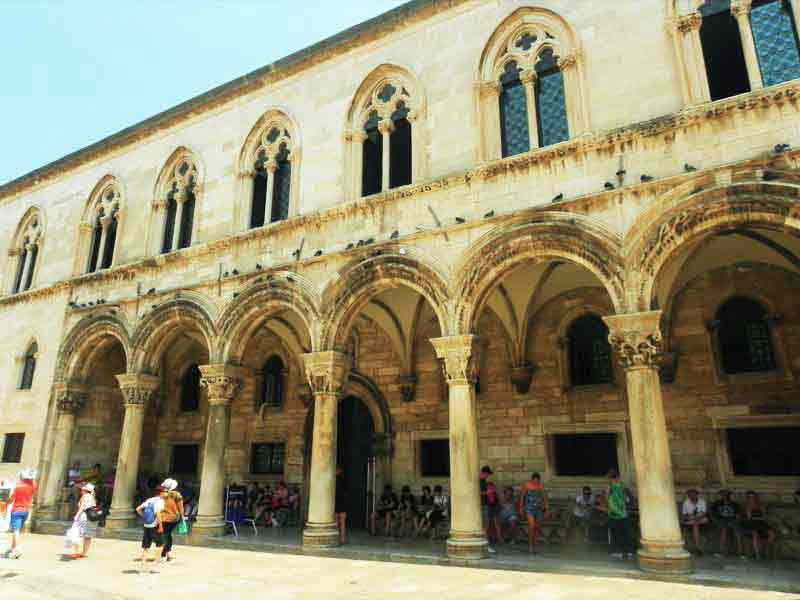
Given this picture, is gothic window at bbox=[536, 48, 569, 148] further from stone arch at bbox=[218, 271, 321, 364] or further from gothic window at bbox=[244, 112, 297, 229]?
gothic window at bbox=[244, 112, 297, 229]

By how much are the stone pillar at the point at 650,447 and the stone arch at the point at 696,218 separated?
42cm

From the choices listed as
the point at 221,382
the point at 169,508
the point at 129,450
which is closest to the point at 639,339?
the point at 169,508

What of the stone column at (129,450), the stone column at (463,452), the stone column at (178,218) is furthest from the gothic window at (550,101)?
the stone column at (129,450)

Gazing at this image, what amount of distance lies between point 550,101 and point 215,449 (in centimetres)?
964

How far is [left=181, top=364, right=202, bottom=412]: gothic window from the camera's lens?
669 inches

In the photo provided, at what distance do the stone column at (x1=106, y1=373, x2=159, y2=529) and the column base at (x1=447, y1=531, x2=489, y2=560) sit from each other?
8080 millimetres

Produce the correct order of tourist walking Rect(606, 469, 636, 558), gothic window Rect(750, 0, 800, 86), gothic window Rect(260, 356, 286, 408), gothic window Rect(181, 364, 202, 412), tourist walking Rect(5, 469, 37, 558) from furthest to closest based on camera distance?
1. gothic window Rect(181, 364, 202, 412)
2. gothic window Rect(260, 356, 286, 408)
3. tourist walking Rect(5, 469, 37, 558)
4. tourist walking Rect(606, 469, 636, 558)
5. gothic window Rect(750, 0, 800, 86)

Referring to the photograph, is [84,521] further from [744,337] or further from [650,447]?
[744,337]

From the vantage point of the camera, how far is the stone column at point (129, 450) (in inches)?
519

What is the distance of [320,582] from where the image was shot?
25.7ft

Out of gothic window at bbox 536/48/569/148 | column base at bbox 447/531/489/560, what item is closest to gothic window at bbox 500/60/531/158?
gothic window at bbox 536/48/569/148

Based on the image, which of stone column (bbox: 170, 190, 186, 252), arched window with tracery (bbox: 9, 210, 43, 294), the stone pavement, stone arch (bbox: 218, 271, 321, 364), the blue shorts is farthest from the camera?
arched window with tracery (bbox: 9, 210, 43, 294)

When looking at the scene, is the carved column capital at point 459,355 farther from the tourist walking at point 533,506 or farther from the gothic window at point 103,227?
the gothic window at point 103,227

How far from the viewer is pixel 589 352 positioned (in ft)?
39.6
